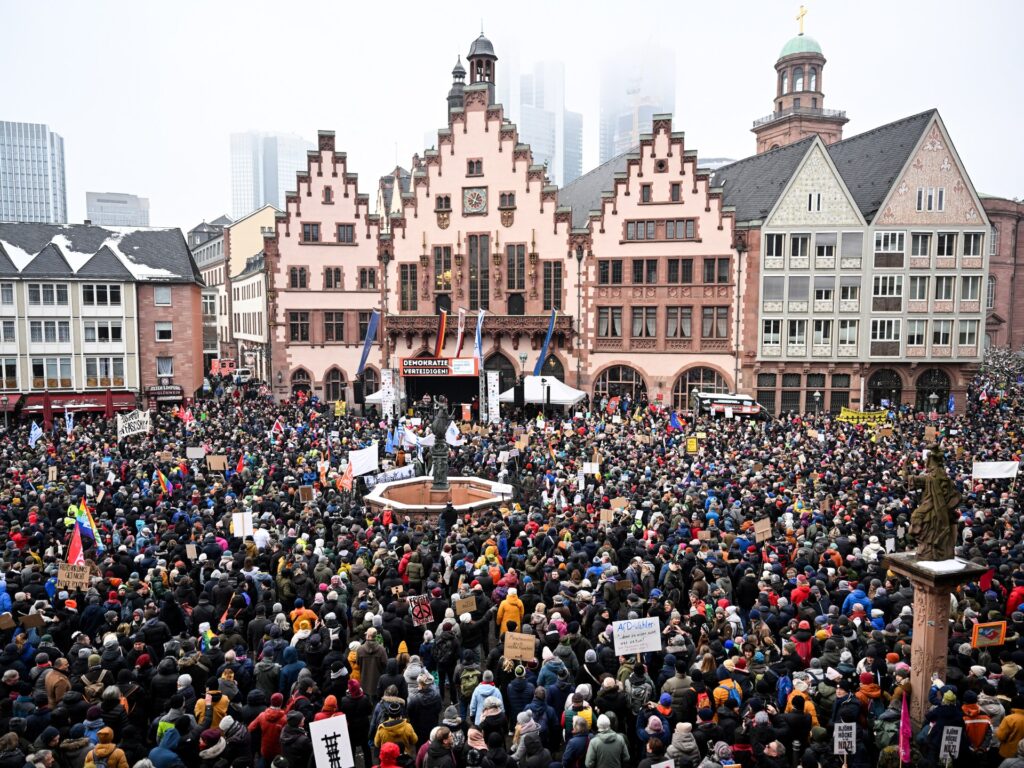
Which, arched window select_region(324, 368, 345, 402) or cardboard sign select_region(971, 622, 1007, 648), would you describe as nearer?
cardboard sign select_region(971, 622, 1007, 648)

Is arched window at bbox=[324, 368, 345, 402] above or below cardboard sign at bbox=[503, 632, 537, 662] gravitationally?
above

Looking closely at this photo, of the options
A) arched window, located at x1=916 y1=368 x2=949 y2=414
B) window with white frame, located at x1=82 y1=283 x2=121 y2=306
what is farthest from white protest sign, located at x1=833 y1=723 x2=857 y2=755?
window with white frame, located at x1=82 y1=283 x2=121 y2=306

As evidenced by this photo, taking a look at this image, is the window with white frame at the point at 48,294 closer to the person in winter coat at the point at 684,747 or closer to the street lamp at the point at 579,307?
the street lamp at the point at 579,307

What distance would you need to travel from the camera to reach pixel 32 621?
40.8ft

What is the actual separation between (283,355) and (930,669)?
45753 mm

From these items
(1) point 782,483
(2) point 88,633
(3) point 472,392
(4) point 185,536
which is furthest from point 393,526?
(3) point 472,392

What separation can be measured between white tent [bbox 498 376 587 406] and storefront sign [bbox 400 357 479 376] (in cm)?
391

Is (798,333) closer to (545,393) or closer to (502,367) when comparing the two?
(545,393)

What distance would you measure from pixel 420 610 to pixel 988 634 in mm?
8725

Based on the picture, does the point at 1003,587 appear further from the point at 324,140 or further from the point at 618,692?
the point at 324,140

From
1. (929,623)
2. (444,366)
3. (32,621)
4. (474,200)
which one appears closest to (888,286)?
(474,200)

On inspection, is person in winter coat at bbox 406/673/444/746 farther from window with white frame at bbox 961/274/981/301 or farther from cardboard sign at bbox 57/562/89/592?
window with white frame at bbox 961/274/981/301

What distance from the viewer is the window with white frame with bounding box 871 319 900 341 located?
45.5 meters

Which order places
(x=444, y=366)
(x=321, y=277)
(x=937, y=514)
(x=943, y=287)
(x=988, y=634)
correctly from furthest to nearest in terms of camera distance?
(x=321, y=277), (x=444, y=366), (x=943, y=287), (x=988, y=634), (x=937, y=514)
